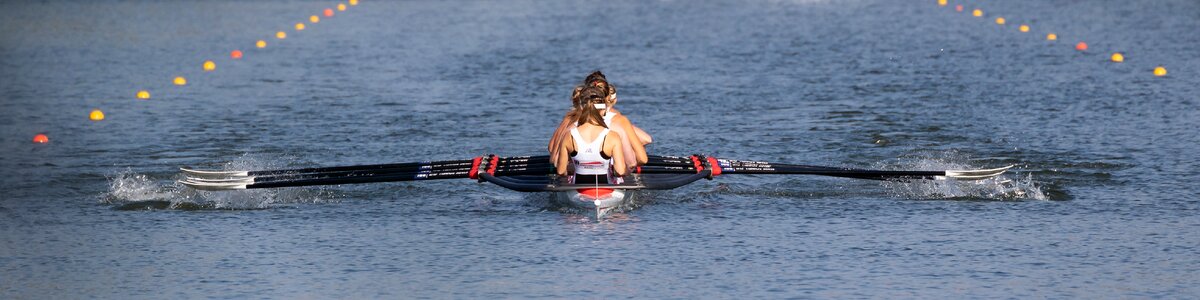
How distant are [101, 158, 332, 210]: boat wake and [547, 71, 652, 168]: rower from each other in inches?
91.9

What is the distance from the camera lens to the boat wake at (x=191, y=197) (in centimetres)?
1703

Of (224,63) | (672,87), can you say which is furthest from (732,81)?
(224,63)

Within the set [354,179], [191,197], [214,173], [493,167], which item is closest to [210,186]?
[191,197]

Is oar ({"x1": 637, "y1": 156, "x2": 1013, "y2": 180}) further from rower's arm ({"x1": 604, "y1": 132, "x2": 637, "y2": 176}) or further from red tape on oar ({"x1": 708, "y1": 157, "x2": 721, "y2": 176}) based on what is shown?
rower's arm ({"x1": 604, "y1": 132, "x2": 637, "y2": 176})

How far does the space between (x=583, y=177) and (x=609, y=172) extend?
10.0 inches

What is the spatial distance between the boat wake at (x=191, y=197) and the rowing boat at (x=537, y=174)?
152 mm

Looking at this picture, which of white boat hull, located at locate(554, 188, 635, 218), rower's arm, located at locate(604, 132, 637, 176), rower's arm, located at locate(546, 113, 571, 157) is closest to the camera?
white boat hull, located at locate(554, 188, 635, 218)

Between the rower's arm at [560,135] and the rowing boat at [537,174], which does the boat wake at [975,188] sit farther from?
the rower's arm at [560,135]

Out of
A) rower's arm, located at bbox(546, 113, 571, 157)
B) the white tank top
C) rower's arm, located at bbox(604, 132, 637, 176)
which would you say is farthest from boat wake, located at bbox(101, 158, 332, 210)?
rower's arm, located at bbox(604, 132, 637, 176)

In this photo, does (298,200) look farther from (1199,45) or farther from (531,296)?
(1199,45)

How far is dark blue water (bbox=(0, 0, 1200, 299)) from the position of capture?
45.6ft

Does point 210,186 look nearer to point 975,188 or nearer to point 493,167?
point 493,167

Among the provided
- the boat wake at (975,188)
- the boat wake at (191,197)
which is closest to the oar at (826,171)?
the boat wake at (975,188)

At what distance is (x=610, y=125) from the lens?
16547 mm
